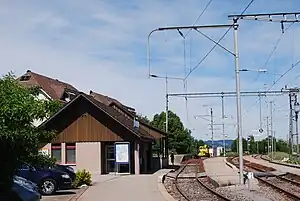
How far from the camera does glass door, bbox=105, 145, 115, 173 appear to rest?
1732 inches

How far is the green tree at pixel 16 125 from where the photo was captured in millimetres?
12242

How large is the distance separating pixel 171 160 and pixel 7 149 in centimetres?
5554

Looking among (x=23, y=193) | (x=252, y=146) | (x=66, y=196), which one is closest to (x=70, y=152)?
(x=66, y=196)

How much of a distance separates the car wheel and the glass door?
1988 cm

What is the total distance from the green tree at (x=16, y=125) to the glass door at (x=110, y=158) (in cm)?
3039

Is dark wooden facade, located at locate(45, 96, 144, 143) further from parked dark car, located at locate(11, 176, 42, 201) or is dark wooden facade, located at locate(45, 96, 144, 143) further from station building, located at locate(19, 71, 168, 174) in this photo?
parked dark car, located at locate(11, 176, 42, 201)

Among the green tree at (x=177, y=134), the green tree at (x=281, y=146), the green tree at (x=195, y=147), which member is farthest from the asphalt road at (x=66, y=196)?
the green tree at (x=281, y=146)

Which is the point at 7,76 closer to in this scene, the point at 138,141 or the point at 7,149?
the point at 7,149

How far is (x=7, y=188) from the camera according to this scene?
1323cm

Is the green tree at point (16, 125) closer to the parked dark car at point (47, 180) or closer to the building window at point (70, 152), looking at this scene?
the parked dark car at point (47, 180)

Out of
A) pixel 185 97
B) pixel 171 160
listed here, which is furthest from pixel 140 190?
pixel 171 160

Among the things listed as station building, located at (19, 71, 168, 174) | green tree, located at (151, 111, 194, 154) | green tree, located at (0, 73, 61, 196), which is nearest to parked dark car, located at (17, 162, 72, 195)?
green tree, located at (0, 73, 61, 196)

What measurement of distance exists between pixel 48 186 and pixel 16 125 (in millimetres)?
11902

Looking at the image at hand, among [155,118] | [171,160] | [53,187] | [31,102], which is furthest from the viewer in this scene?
[155,118]
